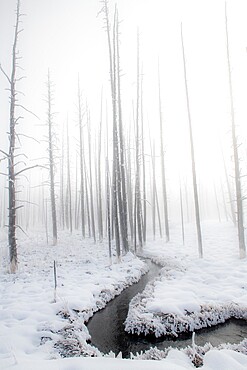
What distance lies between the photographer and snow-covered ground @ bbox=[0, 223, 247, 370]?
3623 mm

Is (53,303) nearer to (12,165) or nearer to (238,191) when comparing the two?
(12,165)

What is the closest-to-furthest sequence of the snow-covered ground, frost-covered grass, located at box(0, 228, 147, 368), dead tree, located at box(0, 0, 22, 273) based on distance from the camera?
the snow-covered ground, frost-covered grass, located at box(0, 228, 147, 368), dead tree, located at box(0, 0, 22, 273)

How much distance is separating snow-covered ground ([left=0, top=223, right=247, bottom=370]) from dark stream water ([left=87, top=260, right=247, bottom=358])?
1.06ft

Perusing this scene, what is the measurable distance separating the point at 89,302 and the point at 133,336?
2.16 m

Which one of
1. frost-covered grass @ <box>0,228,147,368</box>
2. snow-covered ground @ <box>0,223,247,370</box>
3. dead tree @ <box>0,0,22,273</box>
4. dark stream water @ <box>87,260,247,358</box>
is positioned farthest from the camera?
dead tree @ <box>0,0,22,273</box>

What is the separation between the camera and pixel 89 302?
A: 748cm

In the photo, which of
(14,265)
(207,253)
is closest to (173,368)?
(14,265)

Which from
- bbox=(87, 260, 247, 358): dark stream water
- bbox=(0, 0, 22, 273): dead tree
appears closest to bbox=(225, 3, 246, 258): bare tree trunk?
bbox=(87, 260, 247, 358): dark stream water

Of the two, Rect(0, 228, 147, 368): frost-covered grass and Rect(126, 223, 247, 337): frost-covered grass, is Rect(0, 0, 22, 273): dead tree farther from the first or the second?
Rect(126, 223, 247, 337): frost-covered grass

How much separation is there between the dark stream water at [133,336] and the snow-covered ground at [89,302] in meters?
0.32

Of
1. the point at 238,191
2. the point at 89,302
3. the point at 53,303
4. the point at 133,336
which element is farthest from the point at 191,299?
the point at 238,191

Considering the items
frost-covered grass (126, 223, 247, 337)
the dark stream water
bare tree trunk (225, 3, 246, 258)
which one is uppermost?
bare tree trunk (225, 3, 246, 258)

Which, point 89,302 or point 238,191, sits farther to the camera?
point 238,191

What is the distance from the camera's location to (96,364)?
315cm
